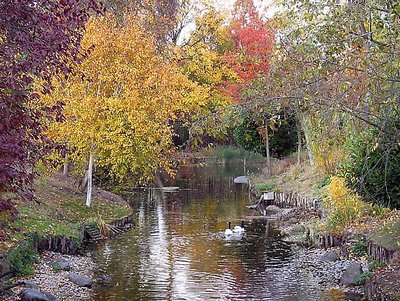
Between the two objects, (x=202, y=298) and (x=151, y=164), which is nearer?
(x=202, y=298)

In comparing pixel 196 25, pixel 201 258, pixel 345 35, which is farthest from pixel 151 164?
pixel 196 25

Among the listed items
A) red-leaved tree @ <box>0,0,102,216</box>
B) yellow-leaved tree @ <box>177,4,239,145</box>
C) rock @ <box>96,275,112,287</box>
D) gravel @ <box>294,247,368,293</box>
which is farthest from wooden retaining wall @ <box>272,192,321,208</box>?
red-leaved tree @ <box>0,0,102,216</box>

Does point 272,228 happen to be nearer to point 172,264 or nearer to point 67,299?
point 172,264

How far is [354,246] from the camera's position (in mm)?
14305

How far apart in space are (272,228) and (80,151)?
658cm

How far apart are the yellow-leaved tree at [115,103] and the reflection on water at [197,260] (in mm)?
2603

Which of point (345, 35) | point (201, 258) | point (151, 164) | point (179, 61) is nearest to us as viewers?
point (345, 35)

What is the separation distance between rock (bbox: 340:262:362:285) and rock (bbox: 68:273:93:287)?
517cm

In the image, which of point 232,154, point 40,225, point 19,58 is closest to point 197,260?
point 40,225

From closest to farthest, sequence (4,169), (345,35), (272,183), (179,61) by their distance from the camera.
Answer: (4,169) → (345,35) → (272,183) → (179,61)

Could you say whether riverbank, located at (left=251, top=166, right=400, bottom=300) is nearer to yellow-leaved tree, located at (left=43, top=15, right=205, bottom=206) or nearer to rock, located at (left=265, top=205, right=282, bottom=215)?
rock, located at (left=265, top=205, right=282, bottom=215)

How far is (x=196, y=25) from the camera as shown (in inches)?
1559

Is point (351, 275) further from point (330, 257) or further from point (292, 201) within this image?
point (292, 201)

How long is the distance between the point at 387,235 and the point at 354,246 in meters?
1.40
